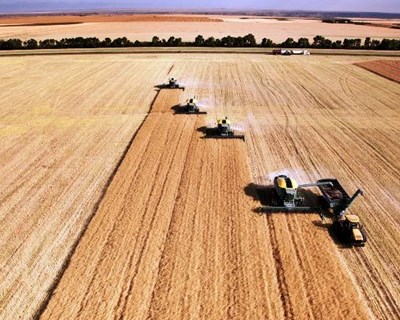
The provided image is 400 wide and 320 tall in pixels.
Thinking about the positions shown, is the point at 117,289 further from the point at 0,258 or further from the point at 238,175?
the point at 238,175

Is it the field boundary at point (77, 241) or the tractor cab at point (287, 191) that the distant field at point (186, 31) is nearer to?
the field boundary at point (77, 241)

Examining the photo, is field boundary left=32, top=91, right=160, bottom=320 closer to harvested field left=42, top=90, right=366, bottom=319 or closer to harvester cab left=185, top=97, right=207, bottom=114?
harvested field left=42, top=90, right=366, bottom=319

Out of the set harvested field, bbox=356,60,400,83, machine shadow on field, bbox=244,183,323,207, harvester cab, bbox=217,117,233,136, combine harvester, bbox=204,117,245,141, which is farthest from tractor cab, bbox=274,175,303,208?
harvested field, bbox=356,60,400,83

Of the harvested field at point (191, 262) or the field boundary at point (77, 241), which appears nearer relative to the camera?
the harvested field at point (191, 262)

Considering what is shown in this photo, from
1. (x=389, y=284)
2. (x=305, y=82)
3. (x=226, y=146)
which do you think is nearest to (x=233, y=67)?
(x=305, y=82)

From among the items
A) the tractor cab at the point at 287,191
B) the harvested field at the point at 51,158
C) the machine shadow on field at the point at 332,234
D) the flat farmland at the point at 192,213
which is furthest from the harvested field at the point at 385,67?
the machine shadow on field at the point at 332,234

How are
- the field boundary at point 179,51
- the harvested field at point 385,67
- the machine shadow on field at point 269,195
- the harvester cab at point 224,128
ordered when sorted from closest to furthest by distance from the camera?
the machine shadow on field at point 269,195, the harvester cab at point 224,128, the harvested field at point 385,67, the field boundary at point 179,51

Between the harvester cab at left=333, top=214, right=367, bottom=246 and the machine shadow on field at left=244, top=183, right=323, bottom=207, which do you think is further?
the machine shadow on field at left=244, top=183, right=323, bottom=207
